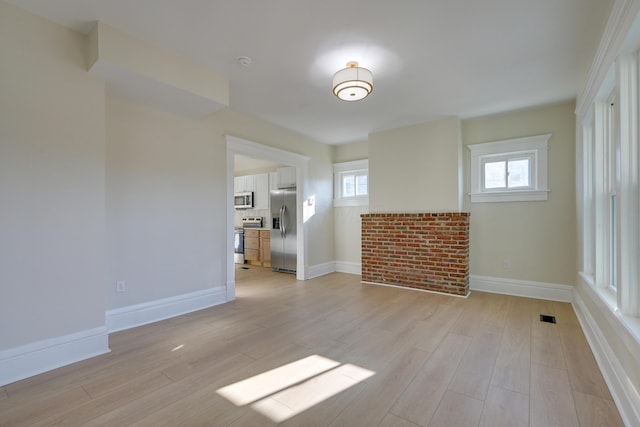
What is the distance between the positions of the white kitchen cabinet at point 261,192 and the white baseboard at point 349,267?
93.5 inches

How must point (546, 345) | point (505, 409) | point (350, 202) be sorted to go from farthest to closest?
point (350, 202) → point (546, 345) → point (505, 409)

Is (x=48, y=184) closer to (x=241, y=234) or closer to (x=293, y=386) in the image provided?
(x=293, y=386)

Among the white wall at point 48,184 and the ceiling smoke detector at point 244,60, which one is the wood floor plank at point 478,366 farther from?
the ceiling smoke detector at point 244,60

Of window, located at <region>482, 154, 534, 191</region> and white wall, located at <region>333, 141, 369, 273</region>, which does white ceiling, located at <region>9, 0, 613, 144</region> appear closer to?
window, located at <region>482, 154, 534, 191</region>

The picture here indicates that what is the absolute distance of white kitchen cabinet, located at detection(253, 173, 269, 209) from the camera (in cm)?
719

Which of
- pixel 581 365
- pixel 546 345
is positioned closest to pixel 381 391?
pixel 581 365

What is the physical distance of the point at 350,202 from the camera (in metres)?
6.05

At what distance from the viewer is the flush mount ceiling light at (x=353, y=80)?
277cm

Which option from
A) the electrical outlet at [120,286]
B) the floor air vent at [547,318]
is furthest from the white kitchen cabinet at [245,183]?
the floor air vent at [547,318]

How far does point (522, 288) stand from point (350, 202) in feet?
10.6

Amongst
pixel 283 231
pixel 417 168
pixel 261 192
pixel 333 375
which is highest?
pixel 417 168

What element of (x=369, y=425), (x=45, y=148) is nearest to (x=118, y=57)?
(x=45, y=148)

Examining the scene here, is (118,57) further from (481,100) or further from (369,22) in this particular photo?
(481,100)

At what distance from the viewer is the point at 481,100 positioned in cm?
387
